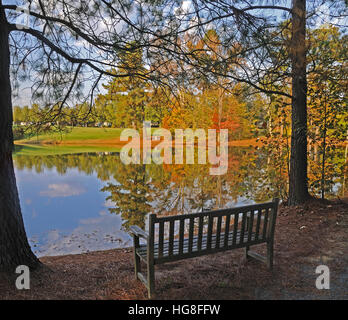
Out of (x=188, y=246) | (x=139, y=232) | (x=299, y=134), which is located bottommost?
(x=188, y=246)

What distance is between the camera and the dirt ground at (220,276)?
Result: 2920 mm

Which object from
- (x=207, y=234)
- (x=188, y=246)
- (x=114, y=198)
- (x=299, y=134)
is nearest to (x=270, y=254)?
(x=207, y=234)

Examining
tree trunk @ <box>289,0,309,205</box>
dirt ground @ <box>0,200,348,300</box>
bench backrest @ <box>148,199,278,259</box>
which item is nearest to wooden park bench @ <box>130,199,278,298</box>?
bench backrest @ <box>148,199,278,259</box>

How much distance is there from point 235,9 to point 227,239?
3.30 metres

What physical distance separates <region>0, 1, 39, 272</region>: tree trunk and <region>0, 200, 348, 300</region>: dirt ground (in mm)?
257

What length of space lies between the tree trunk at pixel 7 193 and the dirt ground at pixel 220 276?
257mm

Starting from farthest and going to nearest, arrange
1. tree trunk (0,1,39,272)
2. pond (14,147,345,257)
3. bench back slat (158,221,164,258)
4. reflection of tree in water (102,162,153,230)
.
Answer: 1. reflection of tree in water (102,162,153,230)
2. pond (14,147,345,257)
3. tree trunk (0,1,39,272)
4. bench back slat (158,221,164,258)

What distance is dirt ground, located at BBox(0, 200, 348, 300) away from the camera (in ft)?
9.58

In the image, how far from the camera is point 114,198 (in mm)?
10352

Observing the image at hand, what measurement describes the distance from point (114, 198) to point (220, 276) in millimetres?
7620

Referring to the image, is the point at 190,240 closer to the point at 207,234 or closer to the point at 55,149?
the point at 207,234

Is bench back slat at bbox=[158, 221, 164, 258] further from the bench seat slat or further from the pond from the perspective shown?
the pond

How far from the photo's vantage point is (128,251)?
5.39 metres
